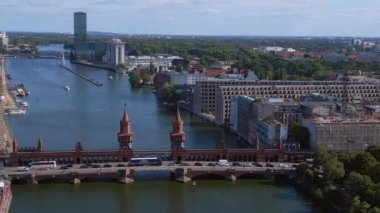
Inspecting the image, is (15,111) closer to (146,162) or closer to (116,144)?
(116,144)

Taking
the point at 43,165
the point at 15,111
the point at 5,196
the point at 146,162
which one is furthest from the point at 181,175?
the point at 15,111

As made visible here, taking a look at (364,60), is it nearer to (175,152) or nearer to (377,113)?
(377,113)

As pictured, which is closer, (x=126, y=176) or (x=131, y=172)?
(x=126, y=176)

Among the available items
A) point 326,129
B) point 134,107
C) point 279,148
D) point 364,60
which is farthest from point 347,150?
point 364,60

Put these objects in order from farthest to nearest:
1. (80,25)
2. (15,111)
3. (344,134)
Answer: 1. (80,25)
2. (15,111)
3. (344,134)

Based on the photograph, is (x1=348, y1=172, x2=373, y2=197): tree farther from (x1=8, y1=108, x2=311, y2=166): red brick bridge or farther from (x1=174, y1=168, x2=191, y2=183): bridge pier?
(x1=174, y1=168, x2=191, y2=183): bridge pier

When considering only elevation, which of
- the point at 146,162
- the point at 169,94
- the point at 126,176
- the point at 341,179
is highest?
the point at 341,179

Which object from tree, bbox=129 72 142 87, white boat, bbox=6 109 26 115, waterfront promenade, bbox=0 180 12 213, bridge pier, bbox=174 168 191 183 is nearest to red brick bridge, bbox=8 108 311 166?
bridge pier, bbox=174 168 191 183

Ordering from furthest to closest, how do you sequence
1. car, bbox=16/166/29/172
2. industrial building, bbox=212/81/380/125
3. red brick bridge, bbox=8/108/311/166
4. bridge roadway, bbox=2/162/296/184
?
industrial building, bbox=212/81/380/125, red brick bridge, bbox=8/108/311/166, car, bbox=16/166/29/172, bridge roadway, bbox=2/162/296/184
